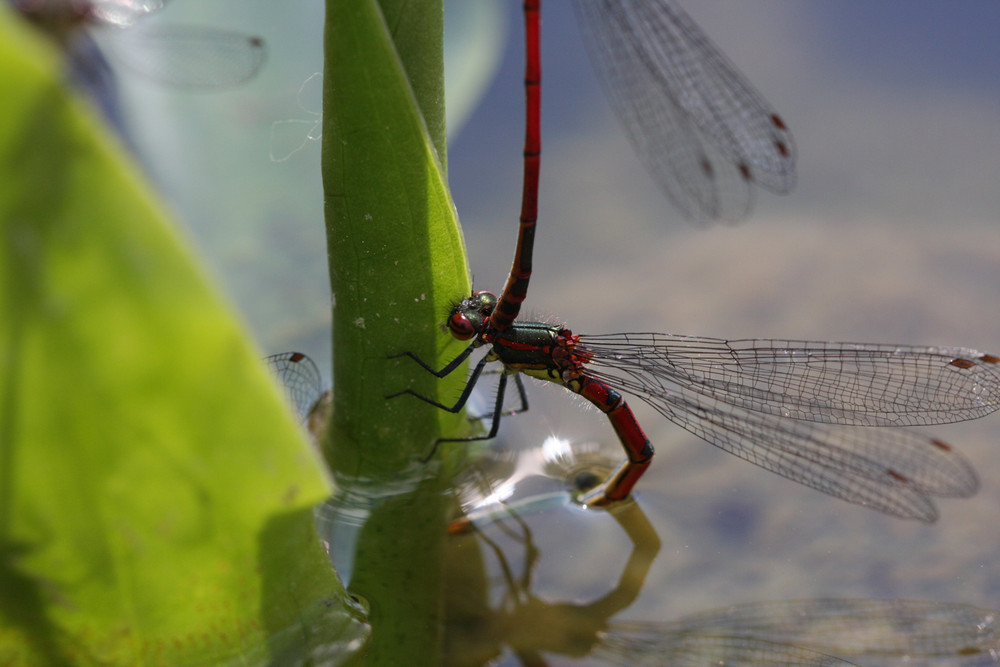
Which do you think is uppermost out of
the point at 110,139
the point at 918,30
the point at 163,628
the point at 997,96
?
the point at 918,30

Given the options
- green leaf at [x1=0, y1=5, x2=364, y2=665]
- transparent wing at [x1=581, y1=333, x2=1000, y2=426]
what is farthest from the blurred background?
green leaf at [x1=0, y1=5, x2=364, y2=665]

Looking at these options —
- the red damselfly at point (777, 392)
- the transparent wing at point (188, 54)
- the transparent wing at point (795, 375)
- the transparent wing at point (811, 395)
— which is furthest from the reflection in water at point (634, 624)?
the transparent wing at point (188, 54)

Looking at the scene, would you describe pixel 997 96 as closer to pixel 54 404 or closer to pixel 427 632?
pixel 427 632

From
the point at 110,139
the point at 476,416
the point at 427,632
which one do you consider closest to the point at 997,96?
the point at 476,416

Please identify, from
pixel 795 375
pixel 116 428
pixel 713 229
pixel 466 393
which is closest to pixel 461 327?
pixel 466 393

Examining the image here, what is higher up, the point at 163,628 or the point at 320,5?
the point at 320,5

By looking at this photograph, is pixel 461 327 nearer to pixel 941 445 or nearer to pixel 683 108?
pixel 683 108
